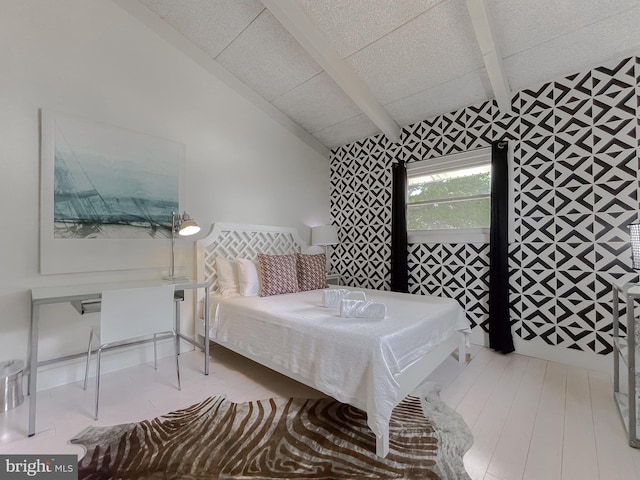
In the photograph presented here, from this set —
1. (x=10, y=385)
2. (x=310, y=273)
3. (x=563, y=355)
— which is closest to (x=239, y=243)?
(x=310, y=273)

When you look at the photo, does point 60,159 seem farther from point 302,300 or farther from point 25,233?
point 302,300

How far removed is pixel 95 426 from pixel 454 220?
371 centimetres

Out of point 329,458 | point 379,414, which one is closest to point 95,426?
point 329,458

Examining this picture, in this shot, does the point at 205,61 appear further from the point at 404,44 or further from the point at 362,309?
the point at 362,309

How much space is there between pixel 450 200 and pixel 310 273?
75.5 inches

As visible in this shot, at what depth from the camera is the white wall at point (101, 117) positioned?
2.15 metres

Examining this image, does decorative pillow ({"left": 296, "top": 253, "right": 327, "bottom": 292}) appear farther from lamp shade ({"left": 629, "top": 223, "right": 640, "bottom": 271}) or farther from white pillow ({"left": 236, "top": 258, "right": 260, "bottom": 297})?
lamp shade ({"left": 629, "top": 223, "right": 640, "bottom": 271})

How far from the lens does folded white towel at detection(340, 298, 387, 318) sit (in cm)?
201

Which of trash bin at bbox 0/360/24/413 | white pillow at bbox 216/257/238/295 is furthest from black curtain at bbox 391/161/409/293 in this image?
trash bin at bbox 0/360/24/413

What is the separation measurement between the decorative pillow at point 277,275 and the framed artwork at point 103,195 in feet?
3.25

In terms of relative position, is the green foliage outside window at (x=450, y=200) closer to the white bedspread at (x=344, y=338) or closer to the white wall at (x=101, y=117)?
the white bedspread at (x=344, y=338)

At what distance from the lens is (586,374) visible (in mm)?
2498

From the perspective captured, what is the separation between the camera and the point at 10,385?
1966 mm

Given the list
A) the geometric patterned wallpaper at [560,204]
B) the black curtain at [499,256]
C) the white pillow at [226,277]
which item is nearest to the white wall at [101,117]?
the white pillow at [226,277]
